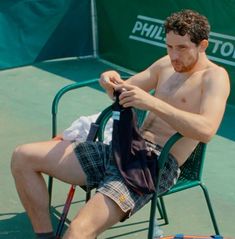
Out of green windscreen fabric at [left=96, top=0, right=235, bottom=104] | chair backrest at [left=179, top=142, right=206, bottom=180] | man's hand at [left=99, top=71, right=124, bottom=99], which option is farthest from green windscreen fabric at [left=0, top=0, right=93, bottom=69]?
chair backrest at [left=179, top=142, right=206, bottom=180]

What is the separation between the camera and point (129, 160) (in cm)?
286

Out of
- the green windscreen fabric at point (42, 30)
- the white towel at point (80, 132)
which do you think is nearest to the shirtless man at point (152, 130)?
the white towel at point (80, 132)

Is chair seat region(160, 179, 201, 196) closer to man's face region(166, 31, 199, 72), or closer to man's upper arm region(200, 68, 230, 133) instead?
man's upper arm region(200, 68, 230, 133)

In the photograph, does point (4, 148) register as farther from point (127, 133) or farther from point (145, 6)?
point (145, 6)

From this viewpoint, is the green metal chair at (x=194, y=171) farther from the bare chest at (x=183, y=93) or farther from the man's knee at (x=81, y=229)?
the man's knee at (x=81, y=229)

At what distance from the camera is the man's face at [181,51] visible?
2.90 m

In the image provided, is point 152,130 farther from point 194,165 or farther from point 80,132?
point 80,132

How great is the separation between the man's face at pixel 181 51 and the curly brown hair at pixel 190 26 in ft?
0.07

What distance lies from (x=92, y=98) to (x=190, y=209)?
2.54m

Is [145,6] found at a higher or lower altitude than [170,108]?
higher


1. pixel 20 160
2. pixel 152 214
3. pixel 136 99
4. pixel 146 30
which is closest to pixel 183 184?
pixel 152 214

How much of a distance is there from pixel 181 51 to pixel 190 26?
130 mm

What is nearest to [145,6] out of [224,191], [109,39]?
[109,39]

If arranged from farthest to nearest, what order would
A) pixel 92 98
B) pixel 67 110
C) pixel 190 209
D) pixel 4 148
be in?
1. pixel 92 98
2. pixel 67 110
3. pixel 4 148
4. pixel 190 209
